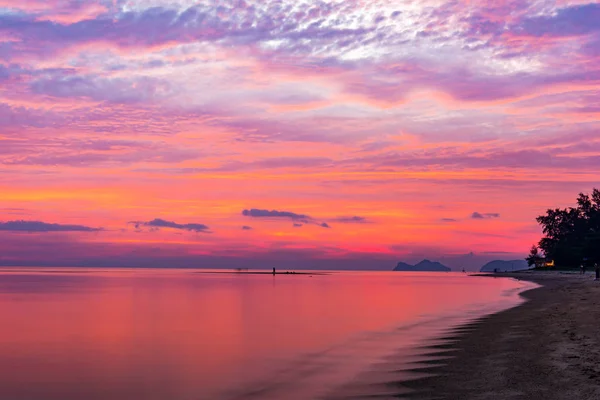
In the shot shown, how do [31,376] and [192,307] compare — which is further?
[192,307]

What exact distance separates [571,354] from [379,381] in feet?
19.7

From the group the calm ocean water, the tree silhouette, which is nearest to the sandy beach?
the calm ocean water

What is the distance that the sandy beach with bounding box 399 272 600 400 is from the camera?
48.9ft

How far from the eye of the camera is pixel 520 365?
60.0ft

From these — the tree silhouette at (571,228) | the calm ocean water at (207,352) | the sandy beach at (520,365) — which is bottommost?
the calm ocean water at (207,352)

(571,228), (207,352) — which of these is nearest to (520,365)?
(207,352)

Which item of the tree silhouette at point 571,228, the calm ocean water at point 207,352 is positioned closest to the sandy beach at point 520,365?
the calm ocean water at point 207,352

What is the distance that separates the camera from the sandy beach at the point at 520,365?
14.9 m

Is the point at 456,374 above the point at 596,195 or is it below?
below

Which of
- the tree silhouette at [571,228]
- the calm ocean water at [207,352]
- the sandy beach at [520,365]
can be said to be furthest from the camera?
the tree silhouette at [571,228]

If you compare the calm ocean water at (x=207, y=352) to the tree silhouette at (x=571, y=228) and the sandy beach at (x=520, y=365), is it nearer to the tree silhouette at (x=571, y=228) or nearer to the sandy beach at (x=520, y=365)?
the sandy beach at (x=520, y=365)

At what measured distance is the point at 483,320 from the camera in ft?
122

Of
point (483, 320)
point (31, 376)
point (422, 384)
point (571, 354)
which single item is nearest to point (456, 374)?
point (422, 384)

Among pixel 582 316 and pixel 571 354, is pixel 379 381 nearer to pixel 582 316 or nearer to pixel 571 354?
pixel 571 354
